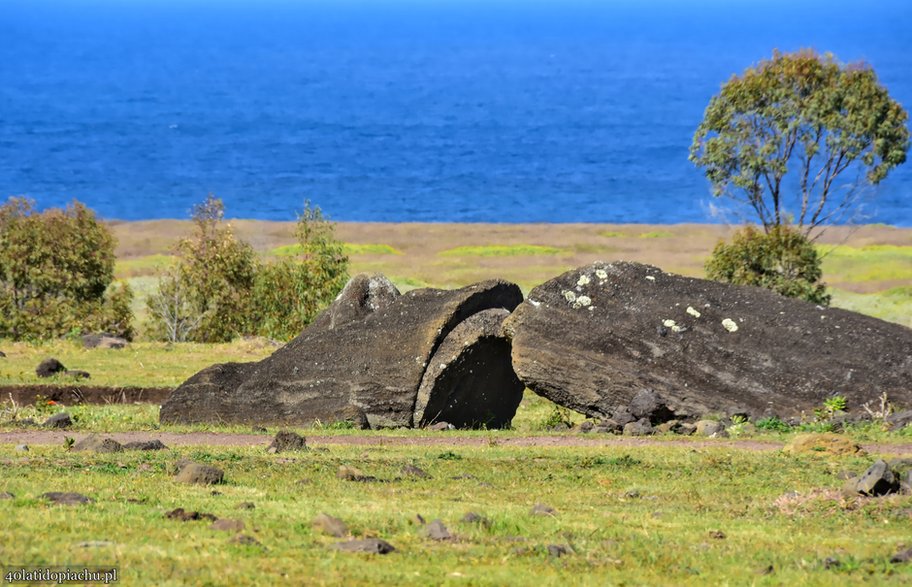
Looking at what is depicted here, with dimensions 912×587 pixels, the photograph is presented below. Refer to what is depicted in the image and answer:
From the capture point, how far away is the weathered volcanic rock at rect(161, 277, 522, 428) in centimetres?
2509

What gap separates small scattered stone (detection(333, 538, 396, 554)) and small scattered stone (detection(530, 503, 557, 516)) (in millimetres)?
2706

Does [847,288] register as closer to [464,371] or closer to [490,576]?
[464,371]

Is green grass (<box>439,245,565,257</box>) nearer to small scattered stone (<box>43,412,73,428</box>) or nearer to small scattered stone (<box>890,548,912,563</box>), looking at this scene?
small scattered stone (<box>43,412,73,428</box>)

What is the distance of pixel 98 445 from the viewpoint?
2003 cm

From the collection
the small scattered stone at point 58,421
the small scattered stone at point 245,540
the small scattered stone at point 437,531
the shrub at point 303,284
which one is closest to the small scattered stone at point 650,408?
the small scattered stone at point 58,421

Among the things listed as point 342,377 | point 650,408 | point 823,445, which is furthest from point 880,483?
point 342,377

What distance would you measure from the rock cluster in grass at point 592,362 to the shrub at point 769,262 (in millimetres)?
15872

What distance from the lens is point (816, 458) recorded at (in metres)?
19.2

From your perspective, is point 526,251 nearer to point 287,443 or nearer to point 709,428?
point 709,428

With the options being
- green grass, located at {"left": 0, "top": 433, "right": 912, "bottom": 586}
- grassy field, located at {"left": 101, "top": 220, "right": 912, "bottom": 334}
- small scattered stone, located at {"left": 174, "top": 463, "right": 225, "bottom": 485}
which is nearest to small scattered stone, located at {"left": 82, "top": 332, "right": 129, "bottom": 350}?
grassy field, located at {"left": 101, "top": 220, "right": 912, "bottom": 334}

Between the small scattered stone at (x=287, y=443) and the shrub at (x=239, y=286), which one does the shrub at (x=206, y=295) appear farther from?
the small scattered stone at (x=287, y=443)

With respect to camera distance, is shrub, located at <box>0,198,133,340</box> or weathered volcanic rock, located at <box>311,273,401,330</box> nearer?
weathered volcanic rock, located at <box>311,273,401,330</box>

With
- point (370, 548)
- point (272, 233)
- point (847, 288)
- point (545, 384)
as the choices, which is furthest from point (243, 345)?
point (272, 233)

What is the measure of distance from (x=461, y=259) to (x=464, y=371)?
56343mm
